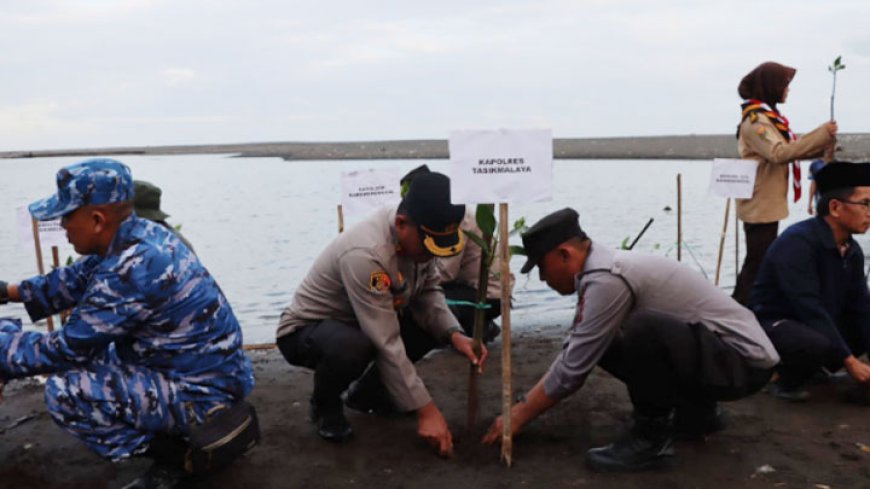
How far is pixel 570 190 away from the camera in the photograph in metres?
25.5

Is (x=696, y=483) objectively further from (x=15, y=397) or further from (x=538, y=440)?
(x=15, y=397)

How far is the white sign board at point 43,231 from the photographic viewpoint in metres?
5.69

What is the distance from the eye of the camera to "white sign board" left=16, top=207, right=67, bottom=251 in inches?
224

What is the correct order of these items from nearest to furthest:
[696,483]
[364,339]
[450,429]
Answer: [696,483] → [364,339] → [450,429]

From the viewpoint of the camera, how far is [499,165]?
10.9 feet

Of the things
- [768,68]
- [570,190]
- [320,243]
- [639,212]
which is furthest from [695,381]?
[570,190]

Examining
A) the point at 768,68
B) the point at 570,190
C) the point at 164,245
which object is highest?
the point at 768,68

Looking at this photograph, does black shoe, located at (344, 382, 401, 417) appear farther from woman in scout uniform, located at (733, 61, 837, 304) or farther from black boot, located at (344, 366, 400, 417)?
woman in scout uniform, located at (733, 61, 837, 304)

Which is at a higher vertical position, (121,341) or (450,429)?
(121,341)

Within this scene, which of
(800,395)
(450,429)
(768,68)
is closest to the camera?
(450,429)

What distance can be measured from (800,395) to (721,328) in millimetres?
1245

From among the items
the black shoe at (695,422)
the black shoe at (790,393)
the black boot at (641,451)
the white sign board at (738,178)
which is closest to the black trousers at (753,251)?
the white sign board at (738,178)

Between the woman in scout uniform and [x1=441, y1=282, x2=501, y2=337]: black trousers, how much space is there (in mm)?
2190

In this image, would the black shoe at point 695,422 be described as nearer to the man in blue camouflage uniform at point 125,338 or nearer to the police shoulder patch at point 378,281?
the police shoulder patch at point 378,281
